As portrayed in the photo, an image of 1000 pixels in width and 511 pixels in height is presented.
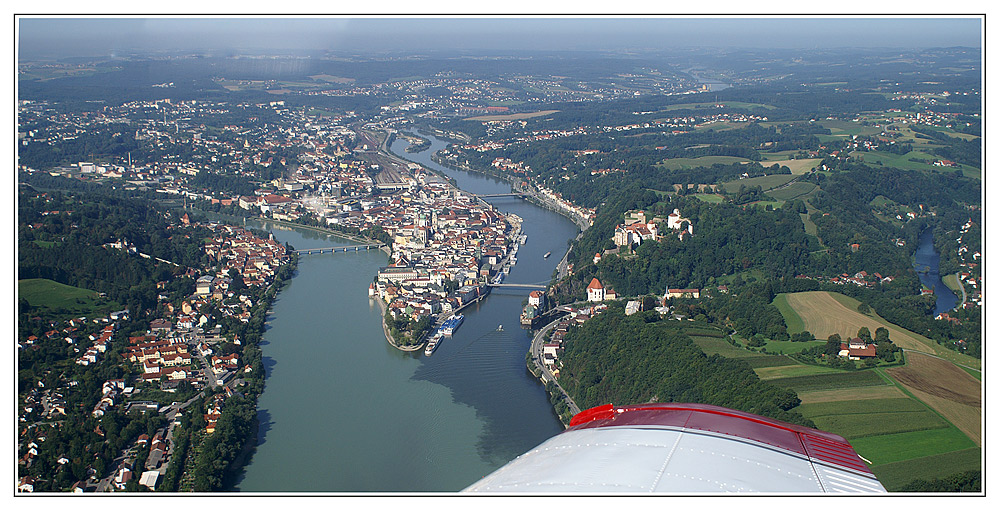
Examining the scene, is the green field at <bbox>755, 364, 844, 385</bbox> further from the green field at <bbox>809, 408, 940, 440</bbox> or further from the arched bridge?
the arched bridge

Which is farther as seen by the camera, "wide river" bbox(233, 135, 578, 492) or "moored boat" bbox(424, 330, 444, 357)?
"moored boat" bbox(424, 330, 444, 357)

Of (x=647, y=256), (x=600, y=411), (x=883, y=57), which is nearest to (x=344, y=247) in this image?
(x=647, y=256)

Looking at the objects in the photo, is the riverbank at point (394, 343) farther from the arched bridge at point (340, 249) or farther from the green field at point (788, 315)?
the arched bridge at point (340, 249)

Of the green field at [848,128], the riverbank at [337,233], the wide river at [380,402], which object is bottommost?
the wide river at [380,402]

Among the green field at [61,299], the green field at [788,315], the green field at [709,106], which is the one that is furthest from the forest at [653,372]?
the green field at [709,106]

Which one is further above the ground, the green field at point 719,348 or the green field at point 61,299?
the green field at point 61,299

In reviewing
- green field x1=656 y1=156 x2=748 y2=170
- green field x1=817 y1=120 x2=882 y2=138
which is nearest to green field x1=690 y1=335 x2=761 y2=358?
green field x1=656 y1=156 x2=748 y2=170

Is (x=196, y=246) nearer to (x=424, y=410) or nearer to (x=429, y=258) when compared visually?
(x=429, y=258)
